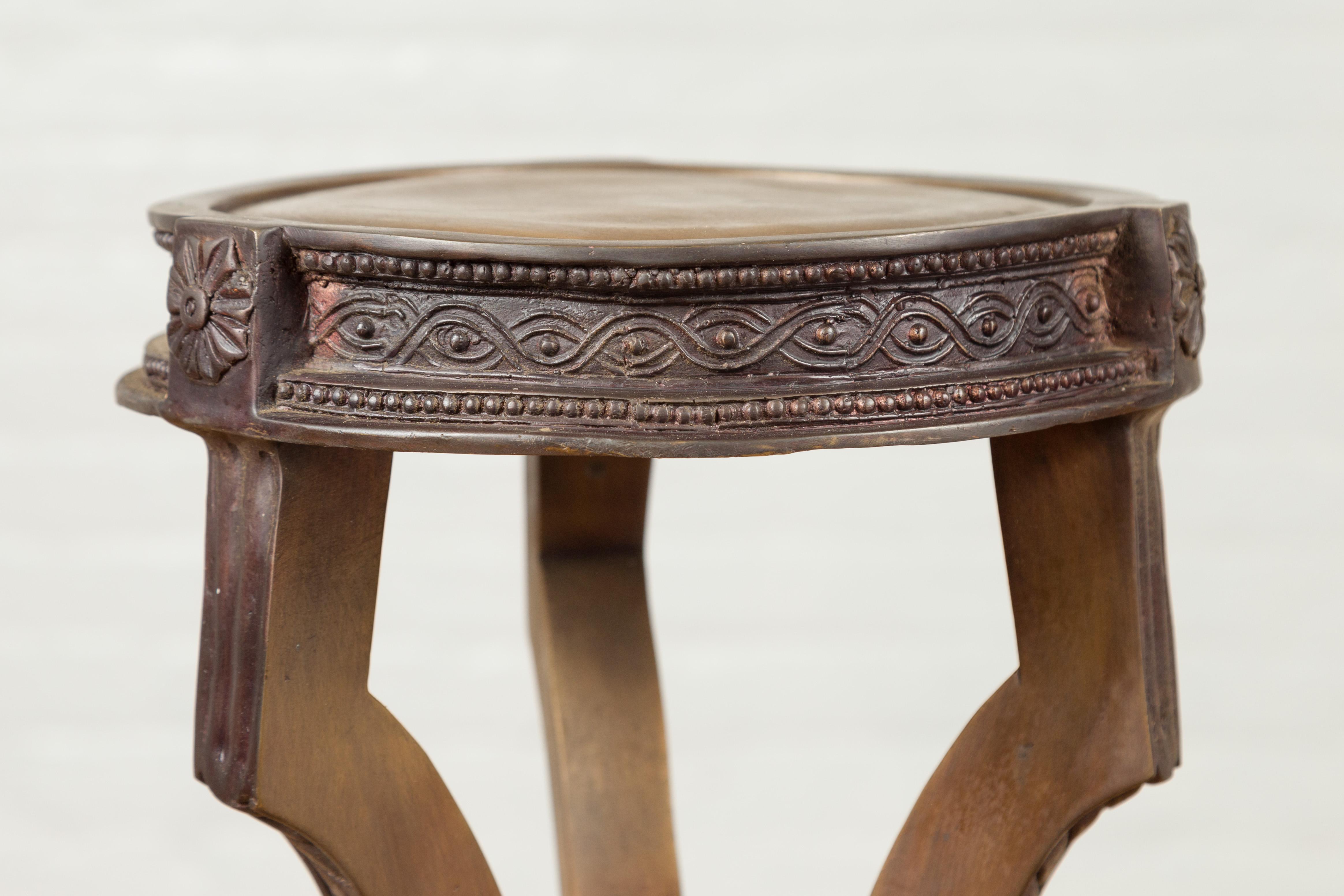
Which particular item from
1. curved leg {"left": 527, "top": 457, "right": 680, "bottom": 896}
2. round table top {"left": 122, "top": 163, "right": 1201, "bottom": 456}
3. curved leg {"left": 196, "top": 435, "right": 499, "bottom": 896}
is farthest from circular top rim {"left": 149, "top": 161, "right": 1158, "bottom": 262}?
curved leg {"left": 527, "top": 457, "right": 680, "bottom": 896}

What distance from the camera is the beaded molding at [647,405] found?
3.59ft

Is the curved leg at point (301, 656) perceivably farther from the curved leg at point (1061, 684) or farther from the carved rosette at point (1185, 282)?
the carved rosette at point (1185, 282)

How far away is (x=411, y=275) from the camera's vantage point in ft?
3.69

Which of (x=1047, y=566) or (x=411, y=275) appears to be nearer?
(x=411, y=275)

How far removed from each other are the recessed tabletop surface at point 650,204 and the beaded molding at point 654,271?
21 millimetres

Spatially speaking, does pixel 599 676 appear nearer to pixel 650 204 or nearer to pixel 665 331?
pixel 650 204

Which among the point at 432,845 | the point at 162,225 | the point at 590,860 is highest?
the point at 162,225

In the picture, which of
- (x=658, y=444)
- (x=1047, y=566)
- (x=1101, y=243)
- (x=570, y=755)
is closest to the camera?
(x=658, y=444)

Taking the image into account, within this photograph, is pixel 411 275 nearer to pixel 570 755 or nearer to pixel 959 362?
pixel 959 362

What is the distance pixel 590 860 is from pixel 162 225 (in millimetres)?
762

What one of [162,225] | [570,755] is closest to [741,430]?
[162,225]

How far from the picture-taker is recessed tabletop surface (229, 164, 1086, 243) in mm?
1173

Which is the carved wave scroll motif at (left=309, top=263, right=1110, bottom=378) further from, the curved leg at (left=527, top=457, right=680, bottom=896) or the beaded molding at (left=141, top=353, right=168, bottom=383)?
the curved leg at (left=527, top=457, right=680, bottom=896)

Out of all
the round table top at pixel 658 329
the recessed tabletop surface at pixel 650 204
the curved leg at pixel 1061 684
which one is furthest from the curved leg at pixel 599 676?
the round table top at pixel 658 329
